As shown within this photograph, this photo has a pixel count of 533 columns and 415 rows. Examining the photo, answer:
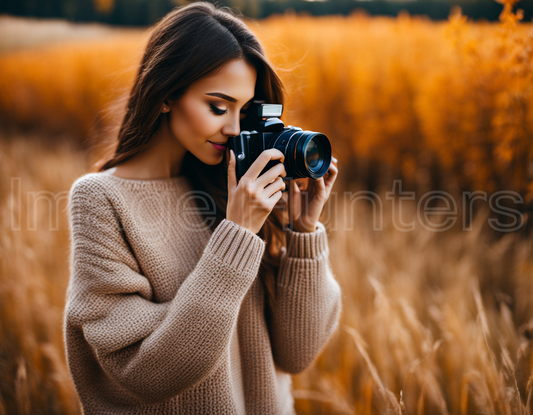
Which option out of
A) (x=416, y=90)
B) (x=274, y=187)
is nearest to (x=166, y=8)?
(x=416, y=90)

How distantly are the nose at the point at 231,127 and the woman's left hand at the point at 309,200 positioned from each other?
25 centimetres

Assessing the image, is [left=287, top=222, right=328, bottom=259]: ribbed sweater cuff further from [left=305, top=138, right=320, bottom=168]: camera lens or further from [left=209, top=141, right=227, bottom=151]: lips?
[left=209, top=141, right=227, bottom=151]: lips

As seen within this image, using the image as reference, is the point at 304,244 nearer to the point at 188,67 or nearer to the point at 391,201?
the point at 188,67

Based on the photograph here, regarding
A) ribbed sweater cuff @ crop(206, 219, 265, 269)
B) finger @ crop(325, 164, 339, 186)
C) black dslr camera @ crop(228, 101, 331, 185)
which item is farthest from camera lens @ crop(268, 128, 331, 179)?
ribbed sweater cuff @ crop(206, 219, 265, 269)

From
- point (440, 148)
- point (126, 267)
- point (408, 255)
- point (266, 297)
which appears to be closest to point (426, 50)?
point (440, 148)

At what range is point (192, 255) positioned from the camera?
3.23 ft

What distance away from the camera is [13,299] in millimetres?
1980

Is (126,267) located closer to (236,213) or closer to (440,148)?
(236,213)

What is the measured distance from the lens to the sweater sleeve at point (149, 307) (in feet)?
2.59

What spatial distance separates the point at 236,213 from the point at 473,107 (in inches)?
66.0

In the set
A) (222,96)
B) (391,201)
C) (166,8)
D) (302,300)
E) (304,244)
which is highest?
(166,8)

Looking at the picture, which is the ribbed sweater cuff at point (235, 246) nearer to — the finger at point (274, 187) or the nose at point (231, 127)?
the finger at point (274, 187)

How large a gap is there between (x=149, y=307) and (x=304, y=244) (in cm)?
44

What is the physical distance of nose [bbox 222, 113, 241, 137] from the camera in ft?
3.12
